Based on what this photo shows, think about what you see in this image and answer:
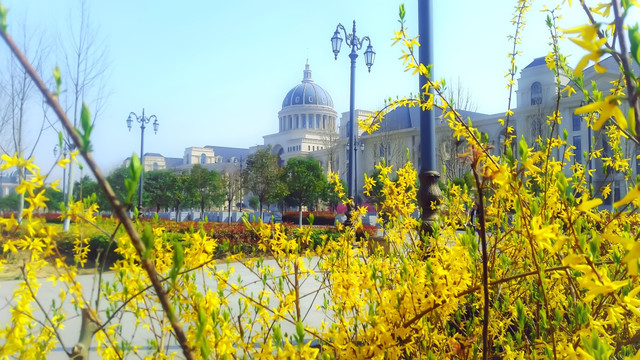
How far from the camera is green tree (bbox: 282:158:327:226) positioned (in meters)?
24.3

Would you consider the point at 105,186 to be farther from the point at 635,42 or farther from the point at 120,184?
the point at 120,184

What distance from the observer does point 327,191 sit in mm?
27234

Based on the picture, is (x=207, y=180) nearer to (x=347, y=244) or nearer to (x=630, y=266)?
(x=347, y=244)

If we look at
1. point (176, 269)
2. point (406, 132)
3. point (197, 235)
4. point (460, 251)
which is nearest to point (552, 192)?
point (460, 251)

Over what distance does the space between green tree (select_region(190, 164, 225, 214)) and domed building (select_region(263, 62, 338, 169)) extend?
135 ft

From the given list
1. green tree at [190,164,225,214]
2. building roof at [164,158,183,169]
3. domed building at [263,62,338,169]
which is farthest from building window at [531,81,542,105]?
building roof at [164,158,183,169]

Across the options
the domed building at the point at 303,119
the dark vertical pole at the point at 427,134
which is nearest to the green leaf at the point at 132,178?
the dark vertical pole at the point at 427,134

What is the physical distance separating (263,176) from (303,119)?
5203cm

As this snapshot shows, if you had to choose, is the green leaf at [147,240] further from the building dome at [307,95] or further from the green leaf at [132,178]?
the building dome at [307,95]

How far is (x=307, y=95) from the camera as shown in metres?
79.4

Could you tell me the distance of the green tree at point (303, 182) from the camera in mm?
24281

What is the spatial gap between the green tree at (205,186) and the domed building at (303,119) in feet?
135

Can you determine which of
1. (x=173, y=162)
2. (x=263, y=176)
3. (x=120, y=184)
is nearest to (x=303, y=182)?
(x=263, y=176)

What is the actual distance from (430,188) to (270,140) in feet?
254
